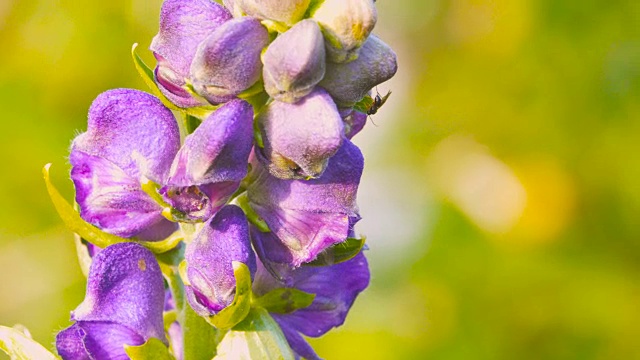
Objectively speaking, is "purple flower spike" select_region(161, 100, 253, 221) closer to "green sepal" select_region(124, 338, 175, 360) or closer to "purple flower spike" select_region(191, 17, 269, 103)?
"purple flower spike" select_region(191, 17, 269, 103)

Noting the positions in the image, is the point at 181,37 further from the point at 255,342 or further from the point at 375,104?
the point at 255,342

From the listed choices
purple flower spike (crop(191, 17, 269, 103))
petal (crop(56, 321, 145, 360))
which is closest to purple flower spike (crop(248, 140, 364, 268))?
purple flower spike (crop(191, 17, 269, 103))

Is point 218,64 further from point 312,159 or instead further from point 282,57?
point 312,159

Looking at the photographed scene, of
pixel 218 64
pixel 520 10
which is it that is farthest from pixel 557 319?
pixel 218 64

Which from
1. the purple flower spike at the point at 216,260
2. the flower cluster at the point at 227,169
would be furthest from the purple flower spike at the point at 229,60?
the purple flower spike at the point at 216,260

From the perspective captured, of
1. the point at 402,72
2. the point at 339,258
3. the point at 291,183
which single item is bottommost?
the point at 402,72

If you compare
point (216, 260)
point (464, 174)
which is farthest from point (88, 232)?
point (464, 174)

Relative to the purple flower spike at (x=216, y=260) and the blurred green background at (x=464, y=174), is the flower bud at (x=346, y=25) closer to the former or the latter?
the purple flower spike at (x=216, y=260)
